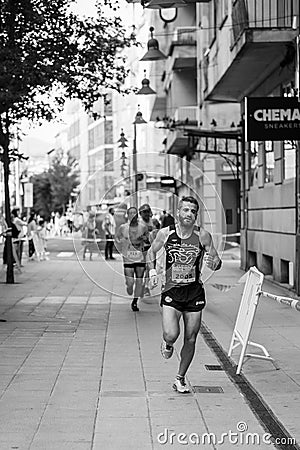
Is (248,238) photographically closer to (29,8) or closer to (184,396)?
(29,8)

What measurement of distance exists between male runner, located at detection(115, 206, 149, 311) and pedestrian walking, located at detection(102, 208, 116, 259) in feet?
11.8

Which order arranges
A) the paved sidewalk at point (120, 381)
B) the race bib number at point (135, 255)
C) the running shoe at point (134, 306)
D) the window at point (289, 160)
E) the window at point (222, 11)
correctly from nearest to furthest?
the paved sidewalk at point (120, 381)
the race bib number at point (135, 255)
the running shoe at point (134, 306)
the window at point (289, 160)
the window at point (222, 11)

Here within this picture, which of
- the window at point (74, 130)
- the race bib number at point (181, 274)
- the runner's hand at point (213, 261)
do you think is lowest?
the race bib number at point (181, 274)

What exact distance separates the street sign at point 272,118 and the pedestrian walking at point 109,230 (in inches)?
174

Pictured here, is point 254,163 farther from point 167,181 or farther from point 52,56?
point 52,56

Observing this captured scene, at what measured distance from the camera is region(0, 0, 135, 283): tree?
63.3 feet

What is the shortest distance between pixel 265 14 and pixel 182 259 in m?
11.7

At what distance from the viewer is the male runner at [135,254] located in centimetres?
1639

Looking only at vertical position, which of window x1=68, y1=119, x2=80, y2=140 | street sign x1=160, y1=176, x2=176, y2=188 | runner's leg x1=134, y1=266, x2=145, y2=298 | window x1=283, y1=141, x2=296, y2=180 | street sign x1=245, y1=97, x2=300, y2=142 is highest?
window x1=68, y1=119, x2=80, y2=140

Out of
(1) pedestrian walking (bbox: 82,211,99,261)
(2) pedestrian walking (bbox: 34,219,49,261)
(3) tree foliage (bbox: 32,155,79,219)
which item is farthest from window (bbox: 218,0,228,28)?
(3) tree foliage (bbox: 32,155,79,219)

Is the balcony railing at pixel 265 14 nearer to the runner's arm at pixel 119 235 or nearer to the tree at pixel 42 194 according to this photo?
the runner's arm at pixel 119 235

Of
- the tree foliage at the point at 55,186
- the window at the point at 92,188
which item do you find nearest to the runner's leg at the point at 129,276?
the window at the point at 92,188

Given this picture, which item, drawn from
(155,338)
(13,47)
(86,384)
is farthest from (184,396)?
(13,47)

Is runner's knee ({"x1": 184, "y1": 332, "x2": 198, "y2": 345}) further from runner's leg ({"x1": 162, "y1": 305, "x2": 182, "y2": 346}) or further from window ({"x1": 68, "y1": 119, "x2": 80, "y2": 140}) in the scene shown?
window ({"x1": 68, "y1": 119, "x2": 80, "y2": 140})
